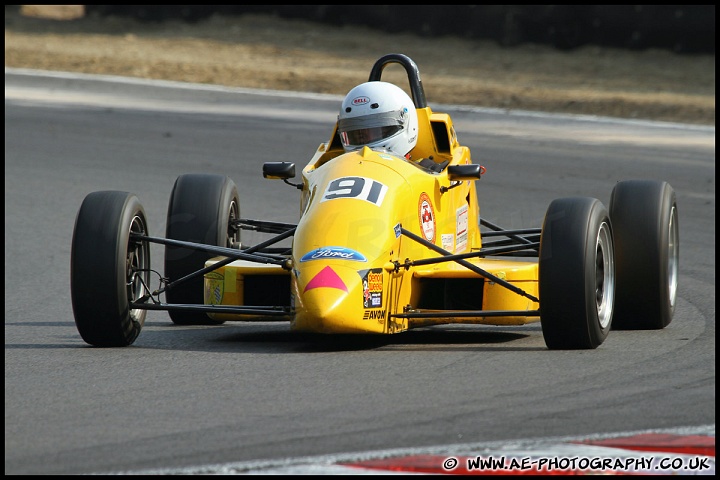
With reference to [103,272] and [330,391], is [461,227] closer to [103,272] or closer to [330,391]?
[103,272]

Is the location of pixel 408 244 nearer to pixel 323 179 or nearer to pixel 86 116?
pixel 323 179

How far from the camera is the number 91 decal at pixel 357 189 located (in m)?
8.22

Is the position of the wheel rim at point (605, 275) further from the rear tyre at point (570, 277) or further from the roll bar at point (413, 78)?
the roll bar at point (413, 78)

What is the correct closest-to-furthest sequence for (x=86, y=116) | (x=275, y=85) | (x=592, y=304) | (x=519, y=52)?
(x=592, y=304) → (x=86, y=116) → (x=275, y=85) → (x=519, y=52)

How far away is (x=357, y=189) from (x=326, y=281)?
0.84m

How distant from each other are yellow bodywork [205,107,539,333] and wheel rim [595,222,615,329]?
385mm

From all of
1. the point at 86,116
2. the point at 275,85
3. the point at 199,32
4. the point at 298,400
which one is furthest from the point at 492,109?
the point at 298,400

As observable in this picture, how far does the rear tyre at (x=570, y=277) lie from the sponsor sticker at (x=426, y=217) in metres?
0.91

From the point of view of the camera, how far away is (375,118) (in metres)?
9.15

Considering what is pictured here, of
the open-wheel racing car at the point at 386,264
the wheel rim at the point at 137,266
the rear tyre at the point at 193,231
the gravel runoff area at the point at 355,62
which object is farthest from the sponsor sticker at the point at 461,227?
the gravel runoff area at the point at 355,62

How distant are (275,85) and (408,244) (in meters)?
18.0

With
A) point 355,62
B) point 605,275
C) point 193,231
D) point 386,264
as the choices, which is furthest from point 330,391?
point 355,62

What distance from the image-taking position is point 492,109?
2320 cm

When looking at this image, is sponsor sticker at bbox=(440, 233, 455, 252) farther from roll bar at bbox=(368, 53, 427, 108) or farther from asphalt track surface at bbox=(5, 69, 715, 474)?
roll bar at bbox=(368, 53, 427, 108)
